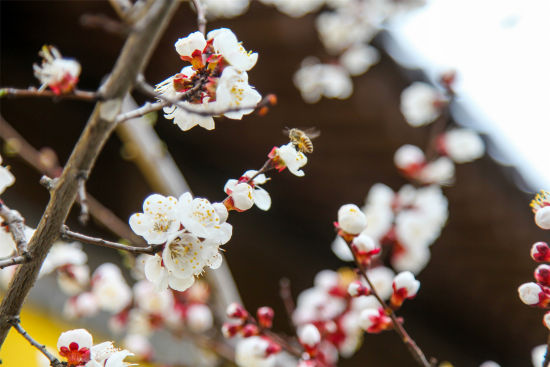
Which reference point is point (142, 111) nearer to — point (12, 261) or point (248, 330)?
point (12, 261)

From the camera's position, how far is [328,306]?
4.94 ft

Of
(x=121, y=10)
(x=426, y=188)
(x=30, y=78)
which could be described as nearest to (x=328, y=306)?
(x=426, y=188)

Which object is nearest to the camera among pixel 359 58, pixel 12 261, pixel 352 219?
pixel 12 261

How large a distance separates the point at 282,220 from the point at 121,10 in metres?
2.16

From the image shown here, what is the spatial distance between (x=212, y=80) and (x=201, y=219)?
0.17 metres

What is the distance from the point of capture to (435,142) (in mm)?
1684

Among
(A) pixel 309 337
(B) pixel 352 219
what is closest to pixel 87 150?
(B) pixel 352 219

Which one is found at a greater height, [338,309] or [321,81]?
[321,81]

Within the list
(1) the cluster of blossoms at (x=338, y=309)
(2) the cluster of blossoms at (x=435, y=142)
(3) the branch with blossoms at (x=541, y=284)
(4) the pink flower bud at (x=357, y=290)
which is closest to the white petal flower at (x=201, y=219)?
(4) the pink flower bud at (x=357, y=290)

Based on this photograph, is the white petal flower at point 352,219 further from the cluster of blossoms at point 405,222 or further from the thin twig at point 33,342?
the cluster of blossoms at point 405,222

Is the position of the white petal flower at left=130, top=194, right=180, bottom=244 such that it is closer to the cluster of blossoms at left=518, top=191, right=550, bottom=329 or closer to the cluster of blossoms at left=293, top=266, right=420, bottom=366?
the cluster of blossoms at left=518, top=191, right=550, bottom=329

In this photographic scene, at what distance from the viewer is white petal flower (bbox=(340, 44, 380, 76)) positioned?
69.2 inches

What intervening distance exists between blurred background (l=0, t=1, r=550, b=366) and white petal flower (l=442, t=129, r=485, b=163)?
5 cm

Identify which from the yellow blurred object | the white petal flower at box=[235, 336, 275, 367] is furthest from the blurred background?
the white petal flower at box=[235, 336, 275, 367]
